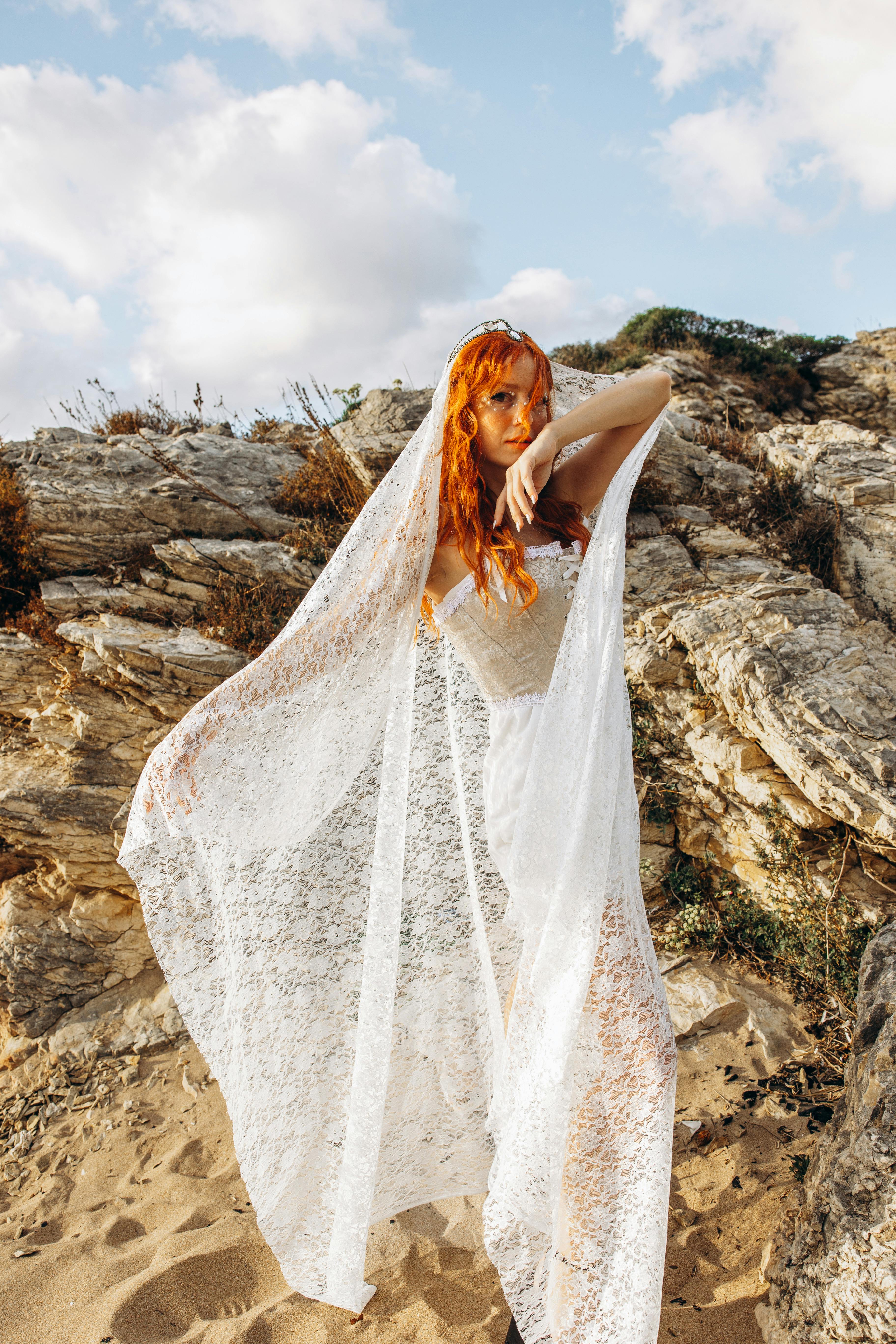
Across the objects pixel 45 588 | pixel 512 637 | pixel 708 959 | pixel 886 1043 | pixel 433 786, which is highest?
pixel 45 588

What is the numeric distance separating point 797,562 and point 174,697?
432 centimetres

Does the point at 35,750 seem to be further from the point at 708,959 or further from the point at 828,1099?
the point at 828,1099

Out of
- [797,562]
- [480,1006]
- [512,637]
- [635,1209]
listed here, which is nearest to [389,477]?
[512,637]

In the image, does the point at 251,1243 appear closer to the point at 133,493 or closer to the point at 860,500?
the point at 133,493

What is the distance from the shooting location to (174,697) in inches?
184

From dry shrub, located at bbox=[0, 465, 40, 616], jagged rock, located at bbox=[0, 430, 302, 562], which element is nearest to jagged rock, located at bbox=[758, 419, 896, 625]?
jagged rock, located at bbox=[0, 430, 302, 562]

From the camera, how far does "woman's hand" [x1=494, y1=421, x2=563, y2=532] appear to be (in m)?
→ 2.09

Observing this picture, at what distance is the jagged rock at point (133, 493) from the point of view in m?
5.25

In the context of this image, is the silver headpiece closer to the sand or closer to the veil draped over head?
the veil draped over head

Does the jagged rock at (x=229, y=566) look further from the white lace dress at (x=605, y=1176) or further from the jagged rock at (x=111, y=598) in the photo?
the white lace dress at (x=605, y=1176)

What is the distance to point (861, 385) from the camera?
42.9ft

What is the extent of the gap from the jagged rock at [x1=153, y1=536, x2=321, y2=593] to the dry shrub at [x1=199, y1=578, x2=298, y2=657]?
8cm

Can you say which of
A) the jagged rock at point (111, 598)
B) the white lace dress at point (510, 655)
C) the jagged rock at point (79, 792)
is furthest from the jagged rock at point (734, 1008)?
the jagged rock at point (111, 598)

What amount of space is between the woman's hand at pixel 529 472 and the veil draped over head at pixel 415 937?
261 mm
